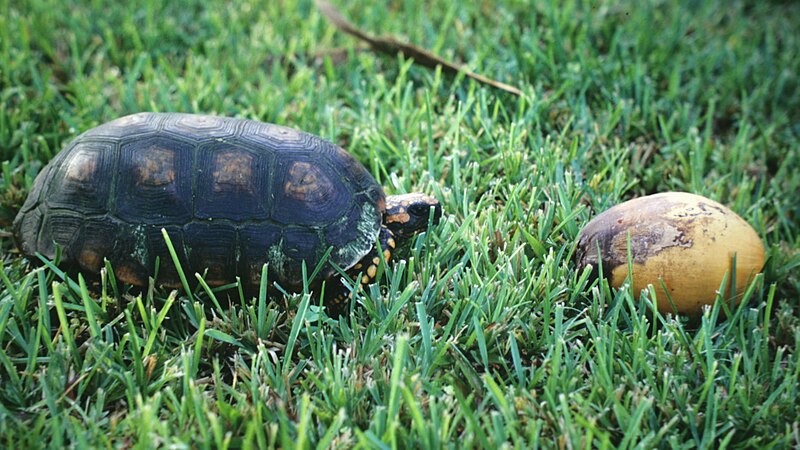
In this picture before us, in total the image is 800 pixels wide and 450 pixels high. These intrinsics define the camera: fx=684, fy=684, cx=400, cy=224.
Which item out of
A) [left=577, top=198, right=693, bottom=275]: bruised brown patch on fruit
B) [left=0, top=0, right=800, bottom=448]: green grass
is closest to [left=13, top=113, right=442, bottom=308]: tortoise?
[left=0, top=0, right=800, bottom=448]: green grass

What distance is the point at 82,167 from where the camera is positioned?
254 cm

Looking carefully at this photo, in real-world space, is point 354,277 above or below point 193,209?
below

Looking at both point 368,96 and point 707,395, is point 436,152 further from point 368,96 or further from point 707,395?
point 707,395

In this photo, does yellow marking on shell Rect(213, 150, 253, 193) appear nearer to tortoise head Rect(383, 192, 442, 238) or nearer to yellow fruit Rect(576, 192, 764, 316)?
tortoise head Rect(383, 192, 442, 238)

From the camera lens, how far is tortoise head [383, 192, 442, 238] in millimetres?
2699

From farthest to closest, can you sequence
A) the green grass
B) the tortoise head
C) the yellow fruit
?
the tortoise head → the yellow fruit → the green grass

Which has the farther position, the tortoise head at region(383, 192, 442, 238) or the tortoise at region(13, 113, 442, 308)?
the tortoise head at region(383, 192, 442, 238)

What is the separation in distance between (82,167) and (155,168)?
0.29m

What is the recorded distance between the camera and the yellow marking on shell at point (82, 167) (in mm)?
2533

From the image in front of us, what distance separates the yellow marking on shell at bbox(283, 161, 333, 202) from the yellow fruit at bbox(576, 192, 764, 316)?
3.49ft

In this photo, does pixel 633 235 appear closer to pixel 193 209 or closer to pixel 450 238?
pixel 450 238

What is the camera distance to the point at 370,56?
4.41 metres

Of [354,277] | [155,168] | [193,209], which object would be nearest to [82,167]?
[155,168]

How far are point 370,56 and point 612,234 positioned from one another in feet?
7.74
